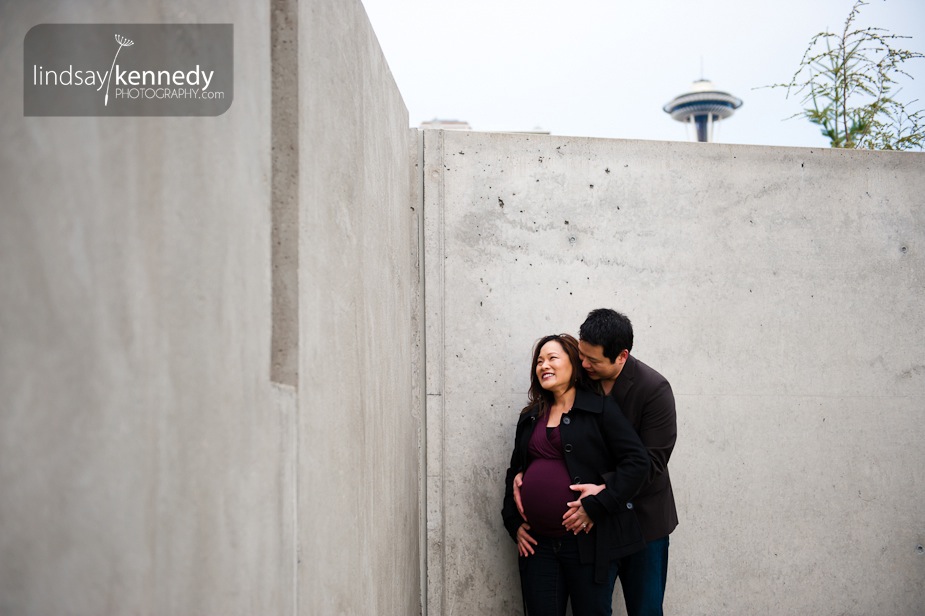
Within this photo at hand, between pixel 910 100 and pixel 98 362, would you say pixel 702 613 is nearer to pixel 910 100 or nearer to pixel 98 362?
pixel 98 362

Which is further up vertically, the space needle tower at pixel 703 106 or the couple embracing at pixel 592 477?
the space needle tower at pixel 703 106

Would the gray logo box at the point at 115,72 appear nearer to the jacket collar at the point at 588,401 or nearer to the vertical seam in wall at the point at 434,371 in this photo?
the jacket collar at the point at 588,401

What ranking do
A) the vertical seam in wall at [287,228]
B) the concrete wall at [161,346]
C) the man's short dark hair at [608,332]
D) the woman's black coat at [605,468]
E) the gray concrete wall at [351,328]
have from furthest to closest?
the man's short dark hair at [608,332], the woman's black coat at [605,468], the gray concrete wall at [351,328], the vertical seam in wall at [287,228], the concrete wall at [161,346]

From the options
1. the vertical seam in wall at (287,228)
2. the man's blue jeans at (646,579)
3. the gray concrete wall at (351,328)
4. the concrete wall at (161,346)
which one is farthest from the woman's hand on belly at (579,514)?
the vertical seam in wall at (287,228)

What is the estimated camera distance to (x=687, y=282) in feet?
12.1

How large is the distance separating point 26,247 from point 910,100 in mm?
5147

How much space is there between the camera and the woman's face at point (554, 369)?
2986mm

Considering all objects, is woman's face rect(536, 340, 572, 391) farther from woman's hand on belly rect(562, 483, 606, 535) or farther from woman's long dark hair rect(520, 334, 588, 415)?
woman's hand on belly rect(562, 483, 606, 535)

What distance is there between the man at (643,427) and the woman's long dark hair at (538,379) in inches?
1.4

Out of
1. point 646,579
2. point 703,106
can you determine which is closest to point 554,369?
point 646,579

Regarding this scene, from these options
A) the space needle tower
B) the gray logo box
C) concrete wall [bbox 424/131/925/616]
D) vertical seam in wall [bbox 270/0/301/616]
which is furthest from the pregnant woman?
the space needle tower

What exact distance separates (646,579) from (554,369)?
943mm

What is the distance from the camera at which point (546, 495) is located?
9.37ft

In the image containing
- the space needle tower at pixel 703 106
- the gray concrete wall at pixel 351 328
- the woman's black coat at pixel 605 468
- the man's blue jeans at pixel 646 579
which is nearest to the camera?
the gray concrete wall at pixel 351 328
